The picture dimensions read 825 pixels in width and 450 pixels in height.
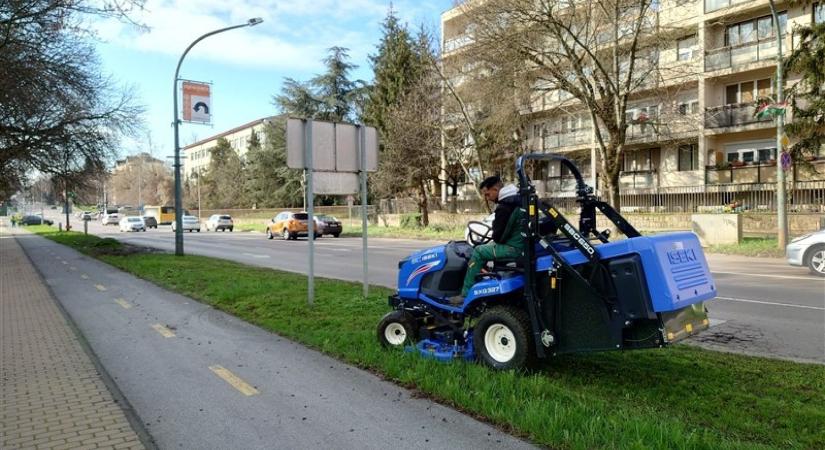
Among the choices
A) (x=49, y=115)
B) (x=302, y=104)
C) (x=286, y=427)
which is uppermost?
(x=302, y=104)

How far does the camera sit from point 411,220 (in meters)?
40.3

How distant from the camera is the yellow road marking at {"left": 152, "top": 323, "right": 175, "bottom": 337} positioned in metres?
7.54

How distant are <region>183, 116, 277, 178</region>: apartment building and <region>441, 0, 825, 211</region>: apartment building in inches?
2762

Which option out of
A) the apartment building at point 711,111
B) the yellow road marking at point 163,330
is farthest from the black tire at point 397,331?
the apartment building at point 711,111

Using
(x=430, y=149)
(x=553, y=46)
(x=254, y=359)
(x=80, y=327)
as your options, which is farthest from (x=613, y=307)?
(x=430, y=149)

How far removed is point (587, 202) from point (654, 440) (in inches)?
97.2

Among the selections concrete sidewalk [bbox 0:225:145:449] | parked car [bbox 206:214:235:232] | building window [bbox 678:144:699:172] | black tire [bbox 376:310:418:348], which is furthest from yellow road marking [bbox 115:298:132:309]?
parked car [bbox 206:214:235:232]

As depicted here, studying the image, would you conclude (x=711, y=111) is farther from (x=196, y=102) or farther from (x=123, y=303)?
(x=123, y=303)

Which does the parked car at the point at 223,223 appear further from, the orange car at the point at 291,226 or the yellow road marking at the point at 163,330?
the yellow road marking at the point at 163,330

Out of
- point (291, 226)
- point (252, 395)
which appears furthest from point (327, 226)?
point (252, 395)

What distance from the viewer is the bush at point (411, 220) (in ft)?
130

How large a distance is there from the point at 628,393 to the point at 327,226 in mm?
32023

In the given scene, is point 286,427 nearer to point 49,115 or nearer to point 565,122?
point 49,115

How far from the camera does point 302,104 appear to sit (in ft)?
175
